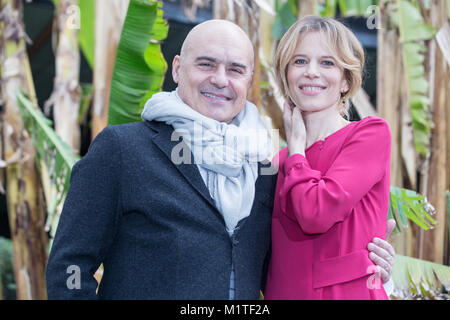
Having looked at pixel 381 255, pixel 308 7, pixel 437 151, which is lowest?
pixel 381 255

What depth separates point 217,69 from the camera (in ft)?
3.95

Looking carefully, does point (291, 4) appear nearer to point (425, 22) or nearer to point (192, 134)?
point (425, 22)

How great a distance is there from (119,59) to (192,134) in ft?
3.19

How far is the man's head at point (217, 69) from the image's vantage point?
3.89 feet

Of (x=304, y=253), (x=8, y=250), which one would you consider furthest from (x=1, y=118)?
(x=304, y=253)

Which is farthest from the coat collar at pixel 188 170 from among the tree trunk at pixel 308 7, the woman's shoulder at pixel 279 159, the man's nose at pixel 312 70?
the tree trunk at pixel 308 7

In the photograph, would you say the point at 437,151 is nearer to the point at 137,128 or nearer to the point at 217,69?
the point at 217,69

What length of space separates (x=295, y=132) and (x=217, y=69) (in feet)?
0.88

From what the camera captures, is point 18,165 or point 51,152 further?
point 18,165

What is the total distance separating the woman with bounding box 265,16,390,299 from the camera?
1.09 metres

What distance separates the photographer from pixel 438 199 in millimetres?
2680

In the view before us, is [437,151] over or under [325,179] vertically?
over

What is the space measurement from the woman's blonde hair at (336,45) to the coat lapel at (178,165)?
39 centimetres

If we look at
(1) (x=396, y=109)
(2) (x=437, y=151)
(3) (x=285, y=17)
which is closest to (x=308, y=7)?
(3) (x=285, y=17)
